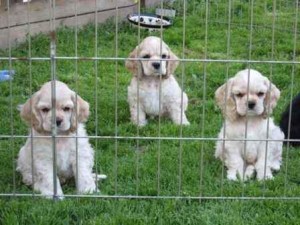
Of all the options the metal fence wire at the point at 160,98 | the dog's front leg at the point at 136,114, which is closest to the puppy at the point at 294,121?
the metal fence wire at the point at 160,98

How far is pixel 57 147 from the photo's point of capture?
428 cm

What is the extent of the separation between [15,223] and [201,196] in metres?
1.14

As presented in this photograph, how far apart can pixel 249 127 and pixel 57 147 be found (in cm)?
135

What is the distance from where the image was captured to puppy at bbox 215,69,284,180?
4.62 metres

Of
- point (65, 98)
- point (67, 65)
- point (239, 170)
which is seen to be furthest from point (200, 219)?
point (67, 65)

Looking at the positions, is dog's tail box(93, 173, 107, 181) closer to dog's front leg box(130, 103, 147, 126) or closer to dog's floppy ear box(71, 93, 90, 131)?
dog's floppy ear box(71, 93, 90, 131)

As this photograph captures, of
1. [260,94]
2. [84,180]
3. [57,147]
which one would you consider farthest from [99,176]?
[260,94]

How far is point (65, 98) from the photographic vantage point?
4.25 meters

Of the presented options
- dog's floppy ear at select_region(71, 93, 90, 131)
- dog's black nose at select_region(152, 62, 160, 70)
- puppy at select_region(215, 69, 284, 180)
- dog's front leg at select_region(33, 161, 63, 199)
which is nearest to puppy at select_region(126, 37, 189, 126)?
dog's black nose at select_region(152, 62, 160, 70)

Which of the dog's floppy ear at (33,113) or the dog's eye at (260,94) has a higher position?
the dog's eye at (260,94)

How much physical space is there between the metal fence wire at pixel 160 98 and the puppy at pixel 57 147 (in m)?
0.07

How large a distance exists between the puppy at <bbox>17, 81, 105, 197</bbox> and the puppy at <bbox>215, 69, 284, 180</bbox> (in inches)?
39.0

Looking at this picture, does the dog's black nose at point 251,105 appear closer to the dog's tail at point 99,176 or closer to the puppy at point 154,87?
the dog's tail at point 99,176

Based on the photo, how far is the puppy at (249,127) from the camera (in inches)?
182
